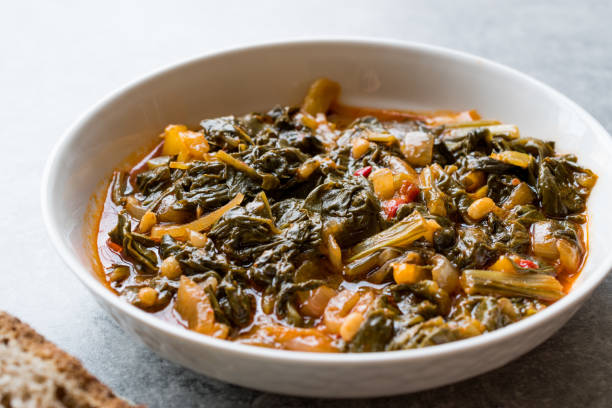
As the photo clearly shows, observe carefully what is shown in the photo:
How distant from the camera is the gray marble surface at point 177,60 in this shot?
4699 millimetres

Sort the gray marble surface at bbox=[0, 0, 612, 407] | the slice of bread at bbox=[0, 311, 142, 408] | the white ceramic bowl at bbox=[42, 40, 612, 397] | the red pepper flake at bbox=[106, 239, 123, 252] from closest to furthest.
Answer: the white ceramic bowl at bbox=[42, 40, 612, 397], the slice of bread at bbox=[0, 311, 142, 408], the gray marble surface at bbox=[0, 0, 612, 407], the red pepper flake at bbox=[106, 239, 123, 252]

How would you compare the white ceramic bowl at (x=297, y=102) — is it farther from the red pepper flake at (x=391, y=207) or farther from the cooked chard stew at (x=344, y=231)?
the red pepper flake at (x=391, y=207)

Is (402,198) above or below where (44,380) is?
above

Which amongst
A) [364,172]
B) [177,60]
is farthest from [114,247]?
[177,60]

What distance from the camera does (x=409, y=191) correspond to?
579cm

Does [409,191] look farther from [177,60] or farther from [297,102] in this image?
[177,60]

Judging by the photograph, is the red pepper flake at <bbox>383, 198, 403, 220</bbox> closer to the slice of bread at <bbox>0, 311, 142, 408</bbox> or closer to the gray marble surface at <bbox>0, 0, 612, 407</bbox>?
the gray marble surface at <bbox>0, 0, 612, 407</bbox>

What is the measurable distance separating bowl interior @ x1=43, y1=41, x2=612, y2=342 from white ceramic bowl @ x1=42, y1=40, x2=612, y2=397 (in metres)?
0.01

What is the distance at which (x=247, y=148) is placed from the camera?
245 inches

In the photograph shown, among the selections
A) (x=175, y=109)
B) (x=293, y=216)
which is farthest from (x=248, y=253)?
(x=175, y=109)

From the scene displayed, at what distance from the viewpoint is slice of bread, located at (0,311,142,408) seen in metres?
4.09

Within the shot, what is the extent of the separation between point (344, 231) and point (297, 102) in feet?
8.75

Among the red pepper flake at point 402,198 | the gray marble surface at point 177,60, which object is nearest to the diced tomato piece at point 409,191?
the red pepper flake at point 402,198

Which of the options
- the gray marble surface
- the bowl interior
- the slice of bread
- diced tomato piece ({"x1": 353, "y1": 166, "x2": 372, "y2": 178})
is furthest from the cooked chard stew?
the slice of bread
